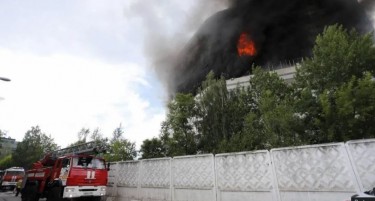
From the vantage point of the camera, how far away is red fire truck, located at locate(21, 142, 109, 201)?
11.3 metres

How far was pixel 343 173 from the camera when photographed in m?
6.68

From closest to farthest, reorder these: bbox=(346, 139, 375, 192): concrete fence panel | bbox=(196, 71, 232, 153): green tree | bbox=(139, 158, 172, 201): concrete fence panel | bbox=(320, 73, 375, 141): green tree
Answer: bbox=(346, 139, 375, 192): concrete fence panel
bbox=(320, 73, 375, 141): green tree
bbox=(139, 158, 172, 201): concrete fence panel
bbox=(196, 71, 232, 153): green tree

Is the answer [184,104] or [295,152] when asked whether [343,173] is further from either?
[184,104]

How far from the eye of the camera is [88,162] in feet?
40.6

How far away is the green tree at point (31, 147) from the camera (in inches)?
2211

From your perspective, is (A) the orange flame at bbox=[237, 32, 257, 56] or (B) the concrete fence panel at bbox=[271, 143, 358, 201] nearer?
(B) the concrete fence panel at bbox=[271, 143, 358, 201]

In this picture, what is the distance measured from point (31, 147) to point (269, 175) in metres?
65.4

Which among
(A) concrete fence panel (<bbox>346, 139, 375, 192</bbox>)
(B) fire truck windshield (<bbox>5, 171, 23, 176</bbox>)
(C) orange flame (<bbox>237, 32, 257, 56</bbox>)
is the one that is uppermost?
(C) orange flame (<bbox>237, 32, 257, 56</bbox>)

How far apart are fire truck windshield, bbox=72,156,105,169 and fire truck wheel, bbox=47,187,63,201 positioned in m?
1.38

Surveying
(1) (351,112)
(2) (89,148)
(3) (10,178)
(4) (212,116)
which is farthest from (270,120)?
(3) (10,178)

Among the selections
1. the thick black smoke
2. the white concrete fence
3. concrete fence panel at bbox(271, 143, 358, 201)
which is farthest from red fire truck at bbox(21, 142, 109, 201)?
the thick black smoke

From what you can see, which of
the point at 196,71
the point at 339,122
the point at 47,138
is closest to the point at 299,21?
the point at 196,71

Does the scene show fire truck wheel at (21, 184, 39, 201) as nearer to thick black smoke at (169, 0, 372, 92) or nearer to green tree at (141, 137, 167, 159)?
green tree at (141, 137, 167, 159)

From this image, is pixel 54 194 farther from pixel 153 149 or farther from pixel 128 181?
pixel 153 149
